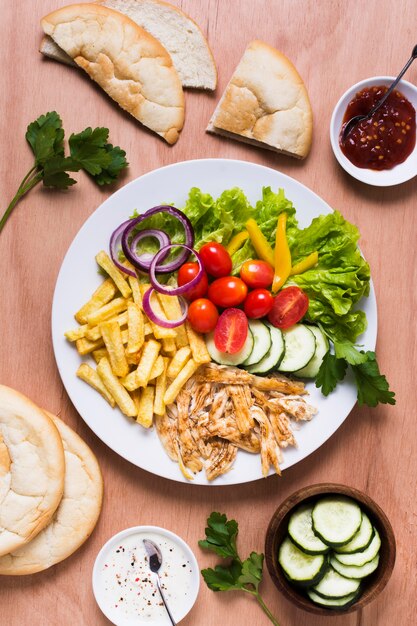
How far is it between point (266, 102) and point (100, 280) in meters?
1.25

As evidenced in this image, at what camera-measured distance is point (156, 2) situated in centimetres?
349

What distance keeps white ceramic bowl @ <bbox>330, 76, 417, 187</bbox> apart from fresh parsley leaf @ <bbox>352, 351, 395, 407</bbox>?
0.92 m

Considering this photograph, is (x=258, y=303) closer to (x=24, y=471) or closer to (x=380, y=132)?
(x=380, y=132)

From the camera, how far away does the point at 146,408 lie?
3312mm

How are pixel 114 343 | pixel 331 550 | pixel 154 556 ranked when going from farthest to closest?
1. pixel 154 556
2. pixel 331 550
3. pixel 114 343

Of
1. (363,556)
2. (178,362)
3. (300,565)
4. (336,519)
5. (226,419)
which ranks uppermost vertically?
(178,362)

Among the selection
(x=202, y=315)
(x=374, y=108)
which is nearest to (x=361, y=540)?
(x=202, y=315)

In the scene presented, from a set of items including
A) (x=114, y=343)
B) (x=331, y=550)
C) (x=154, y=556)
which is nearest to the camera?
(x=114, y=343)

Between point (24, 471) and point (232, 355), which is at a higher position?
point (232, 355)

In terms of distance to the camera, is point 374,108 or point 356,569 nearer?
point 356,569

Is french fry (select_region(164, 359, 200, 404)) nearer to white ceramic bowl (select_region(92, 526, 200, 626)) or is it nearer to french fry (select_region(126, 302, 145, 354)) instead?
french fry (select_region(126, 302, 145, 354))

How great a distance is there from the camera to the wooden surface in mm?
3516

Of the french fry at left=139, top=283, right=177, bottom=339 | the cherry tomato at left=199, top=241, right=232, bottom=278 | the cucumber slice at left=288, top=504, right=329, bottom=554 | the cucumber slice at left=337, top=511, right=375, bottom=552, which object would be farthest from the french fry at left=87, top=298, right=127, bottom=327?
the cucumber slice at left=337, top=511, right=375, bottom=552

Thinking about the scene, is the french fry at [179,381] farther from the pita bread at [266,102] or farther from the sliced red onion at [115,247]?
the pita bread at [266,102]
